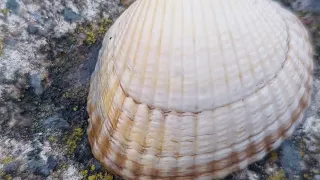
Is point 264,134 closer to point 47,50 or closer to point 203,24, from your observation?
point 203,24

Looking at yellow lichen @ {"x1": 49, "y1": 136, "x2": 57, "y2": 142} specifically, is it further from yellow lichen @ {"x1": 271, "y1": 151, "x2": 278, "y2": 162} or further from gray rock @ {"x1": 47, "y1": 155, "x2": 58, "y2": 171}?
yellow lichen @ {"x1": 271, "y1": 151, "x2": 278, "y2": 162}

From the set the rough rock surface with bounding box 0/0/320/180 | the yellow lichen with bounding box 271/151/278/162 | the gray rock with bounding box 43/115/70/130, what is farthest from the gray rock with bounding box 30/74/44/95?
the yellow lichen with bounding box 271/151/278/162

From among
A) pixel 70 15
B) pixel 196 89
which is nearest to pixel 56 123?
pixel 70 15

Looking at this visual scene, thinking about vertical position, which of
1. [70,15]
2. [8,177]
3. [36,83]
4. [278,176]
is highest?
[70,15]

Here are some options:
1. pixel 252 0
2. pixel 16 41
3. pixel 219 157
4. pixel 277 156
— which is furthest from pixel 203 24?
pixel 16 41

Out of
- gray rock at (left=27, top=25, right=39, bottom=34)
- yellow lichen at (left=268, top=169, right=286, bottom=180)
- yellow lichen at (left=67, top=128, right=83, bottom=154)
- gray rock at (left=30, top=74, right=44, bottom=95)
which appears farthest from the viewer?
gray rock at (left=27, top=25, right=39, bottom=34)

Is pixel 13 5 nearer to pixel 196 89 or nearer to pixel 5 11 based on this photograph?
pixel 5 11
